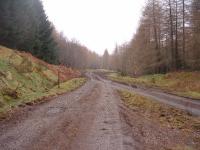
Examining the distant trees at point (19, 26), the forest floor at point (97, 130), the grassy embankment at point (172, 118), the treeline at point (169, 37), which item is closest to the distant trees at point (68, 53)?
the treeline at point (169, 37)

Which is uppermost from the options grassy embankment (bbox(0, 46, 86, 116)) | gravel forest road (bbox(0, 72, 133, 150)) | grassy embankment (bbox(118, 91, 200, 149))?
grassy embankment (bbox(0, 46, 86, 116))

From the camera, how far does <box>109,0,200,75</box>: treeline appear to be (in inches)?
1535

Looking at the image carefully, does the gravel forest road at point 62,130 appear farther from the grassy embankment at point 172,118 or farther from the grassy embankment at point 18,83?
the grassy embankment at point 18,83

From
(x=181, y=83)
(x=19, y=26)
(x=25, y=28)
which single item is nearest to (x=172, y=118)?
(x=181, y=83)

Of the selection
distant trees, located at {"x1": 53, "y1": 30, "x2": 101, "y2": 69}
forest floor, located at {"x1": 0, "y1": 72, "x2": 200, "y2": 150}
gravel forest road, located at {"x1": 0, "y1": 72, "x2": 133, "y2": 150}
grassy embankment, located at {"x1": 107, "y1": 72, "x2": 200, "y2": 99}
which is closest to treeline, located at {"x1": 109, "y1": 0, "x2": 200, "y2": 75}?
grassy embankment, located at {"x1": 107, "y1": 72, "x2": 200, "y2": 99}

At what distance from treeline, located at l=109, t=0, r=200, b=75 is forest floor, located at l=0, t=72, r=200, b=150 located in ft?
83.8

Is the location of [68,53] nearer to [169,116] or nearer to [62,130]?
[169,116]

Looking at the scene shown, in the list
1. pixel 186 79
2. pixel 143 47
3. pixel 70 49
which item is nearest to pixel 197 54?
pixel 186 79

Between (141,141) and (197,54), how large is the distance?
3101cm

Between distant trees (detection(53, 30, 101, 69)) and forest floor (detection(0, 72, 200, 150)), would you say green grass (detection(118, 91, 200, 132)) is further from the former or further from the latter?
distant trees (detection(53, 30, 101, 69))

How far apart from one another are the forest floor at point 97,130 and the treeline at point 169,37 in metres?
25.5

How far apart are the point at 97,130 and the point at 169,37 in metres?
39.0

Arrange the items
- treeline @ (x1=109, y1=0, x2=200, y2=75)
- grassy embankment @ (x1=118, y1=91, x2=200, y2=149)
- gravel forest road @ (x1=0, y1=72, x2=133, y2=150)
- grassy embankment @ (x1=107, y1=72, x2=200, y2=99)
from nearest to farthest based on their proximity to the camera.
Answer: gravel forest road @ (x1=0, y1=72, x2=133, y2=150)
grassy embankment @ (x1=118, y1=91, x2=200, y2=149)
grassy embankment @ (x1=107, y1=72, x2=200, y2=99)
treeline @ (x1=109, y1=0, x2=200, y2=75)

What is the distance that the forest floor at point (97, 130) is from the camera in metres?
8.20
